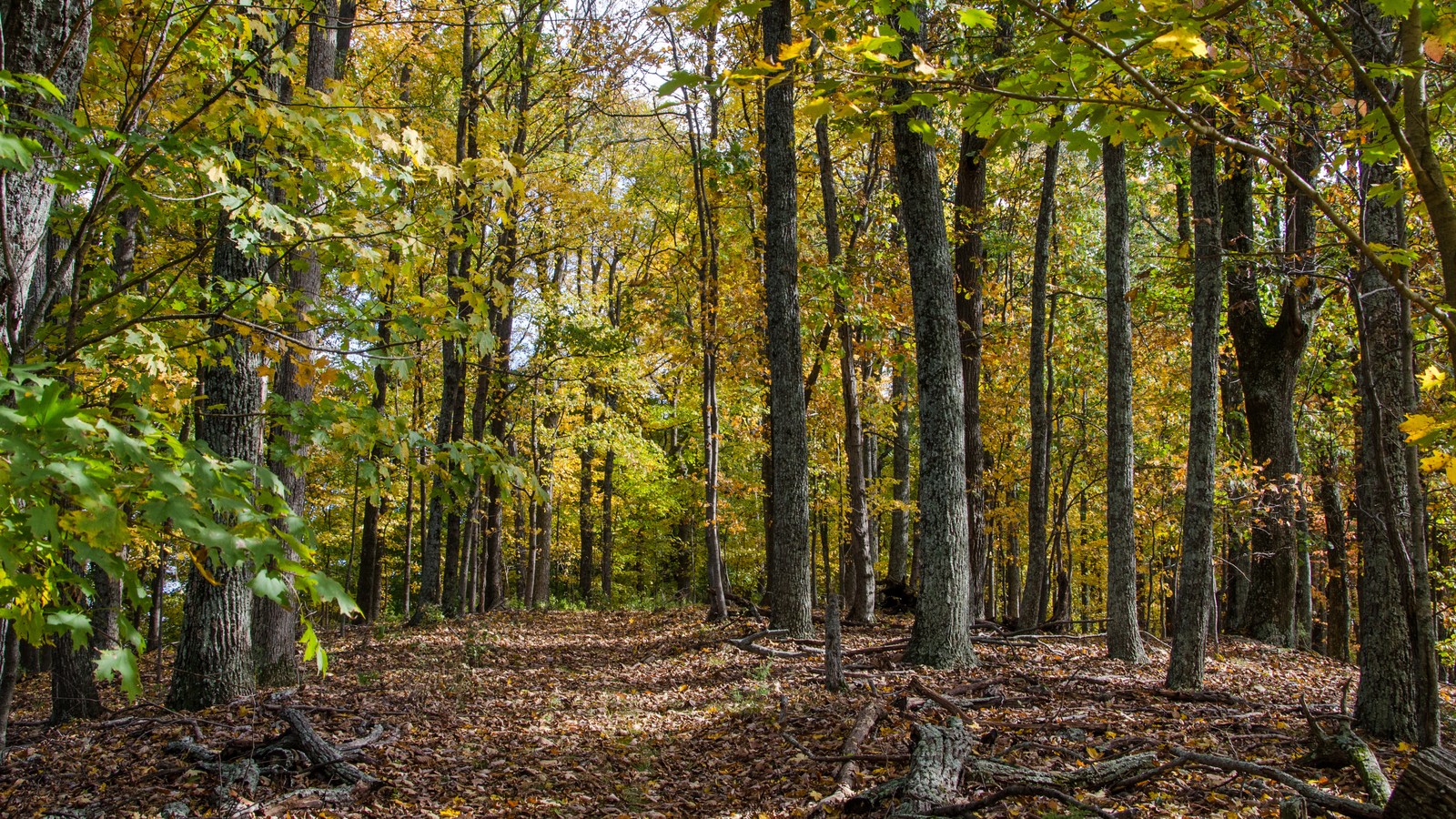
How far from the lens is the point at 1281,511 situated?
11594 millimetres

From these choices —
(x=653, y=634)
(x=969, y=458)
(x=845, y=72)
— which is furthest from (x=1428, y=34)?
(x=653, y=634)

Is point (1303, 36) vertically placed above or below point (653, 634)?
above

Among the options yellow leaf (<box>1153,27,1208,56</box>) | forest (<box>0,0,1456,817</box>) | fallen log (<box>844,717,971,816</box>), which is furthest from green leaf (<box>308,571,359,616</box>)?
fallen log (<box>844,717,971,816</box>)

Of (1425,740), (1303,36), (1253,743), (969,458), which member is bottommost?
(1253,743)

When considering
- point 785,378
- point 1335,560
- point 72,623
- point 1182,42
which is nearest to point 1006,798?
point 1182,42

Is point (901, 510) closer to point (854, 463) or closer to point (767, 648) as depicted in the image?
point (854, 463)

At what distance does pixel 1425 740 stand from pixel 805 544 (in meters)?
6.39

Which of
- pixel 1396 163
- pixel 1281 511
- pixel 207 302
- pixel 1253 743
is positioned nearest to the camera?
pixel 207 302

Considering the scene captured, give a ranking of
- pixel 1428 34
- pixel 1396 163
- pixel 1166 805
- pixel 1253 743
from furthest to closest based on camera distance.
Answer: pixel 1396 163 < pixel 1253 743 < pixel 1166 805 < pixel 1428 34

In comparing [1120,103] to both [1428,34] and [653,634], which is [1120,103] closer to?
[1428,34]

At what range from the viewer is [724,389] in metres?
17.1

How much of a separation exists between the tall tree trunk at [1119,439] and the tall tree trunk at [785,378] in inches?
136

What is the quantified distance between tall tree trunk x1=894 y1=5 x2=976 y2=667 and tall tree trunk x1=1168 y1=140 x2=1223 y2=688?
1.84 m

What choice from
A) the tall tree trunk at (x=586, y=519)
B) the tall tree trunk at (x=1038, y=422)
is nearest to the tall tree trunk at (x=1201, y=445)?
the tall tree trunk at (x=1038, y=422)
